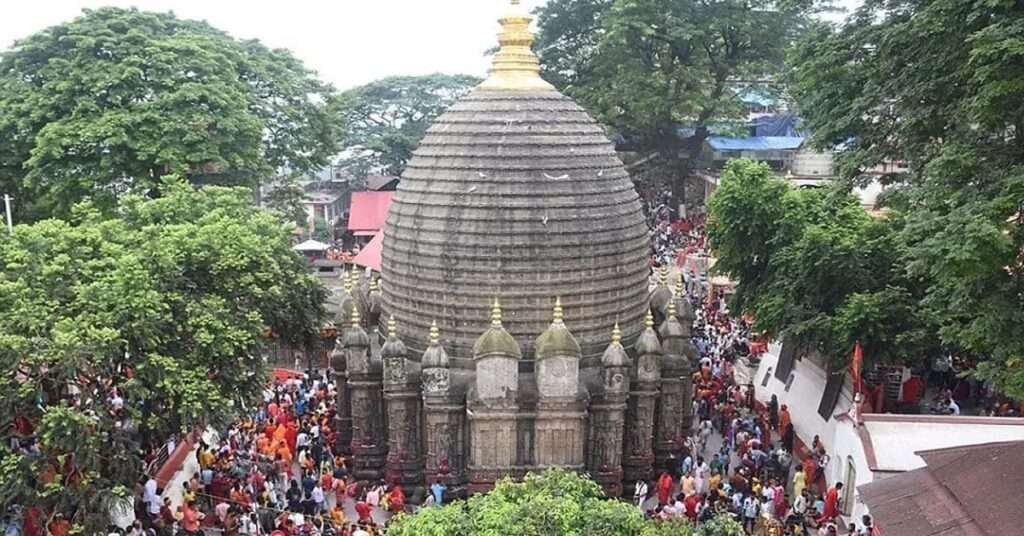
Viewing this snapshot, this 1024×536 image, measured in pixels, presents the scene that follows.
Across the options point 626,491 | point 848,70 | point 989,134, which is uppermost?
point 848,70

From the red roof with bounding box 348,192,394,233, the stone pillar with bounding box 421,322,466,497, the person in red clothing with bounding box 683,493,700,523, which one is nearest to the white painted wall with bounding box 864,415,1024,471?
the person in red clothing with bounding box 683,493,700,523

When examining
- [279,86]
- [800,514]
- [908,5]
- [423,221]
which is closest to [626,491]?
[800,514]

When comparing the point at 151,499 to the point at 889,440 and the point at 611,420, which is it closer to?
the point at 611,420

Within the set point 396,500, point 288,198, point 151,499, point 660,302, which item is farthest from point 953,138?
point 288,198

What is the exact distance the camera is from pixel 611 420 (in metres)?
16.9

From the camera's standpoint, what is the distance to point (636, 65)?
36.1 m

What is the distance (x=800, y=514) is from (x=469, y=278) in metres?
7.57

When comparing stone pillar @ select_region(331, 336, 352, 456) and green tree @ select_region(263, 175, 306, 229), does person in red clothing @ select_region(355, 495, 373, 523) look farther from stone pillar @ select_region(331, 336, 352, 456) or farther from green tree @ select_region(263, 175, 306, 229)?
green tree @ select_region(263, 175, 306, 229)

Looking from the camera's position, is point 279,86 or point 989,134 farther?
point 279,86

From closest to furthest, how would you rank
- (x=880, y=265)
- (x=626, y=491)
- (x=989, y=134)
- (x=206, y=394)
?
(x=989, y=134) → (x=206, y=394) → (x=626, y=491) → (x=880, y=265)

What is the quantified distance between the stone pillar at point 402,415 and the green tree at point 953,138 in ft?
29.1

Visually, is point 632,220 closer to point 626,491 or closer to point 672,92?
point 626,491

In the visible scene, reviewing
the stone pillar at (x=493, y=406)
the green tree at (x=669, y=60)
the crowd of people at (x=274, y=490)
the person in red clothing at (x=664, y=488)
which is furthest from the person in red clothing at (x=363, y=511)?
the green tree at (x=669, y=60)

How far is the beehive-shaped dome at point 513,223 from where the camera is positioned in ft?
54.3
